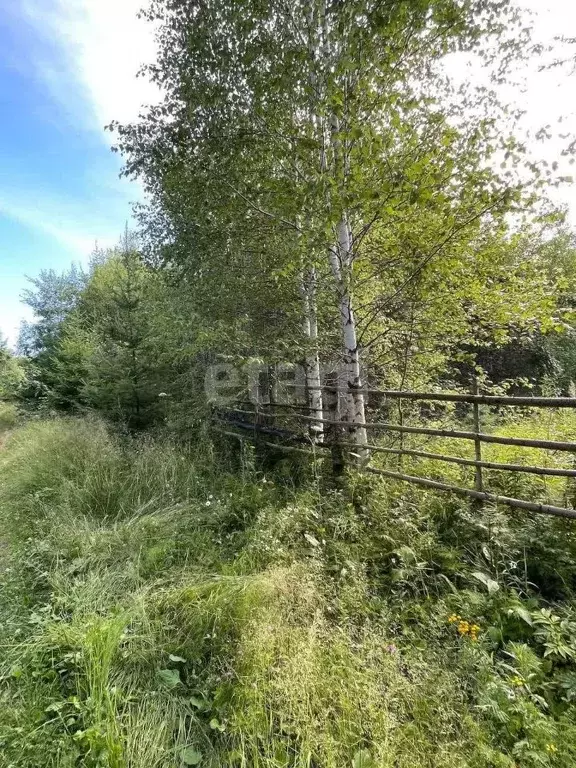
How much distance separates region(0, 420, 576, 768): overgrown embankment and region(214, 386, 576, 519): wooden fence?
0.20 meters

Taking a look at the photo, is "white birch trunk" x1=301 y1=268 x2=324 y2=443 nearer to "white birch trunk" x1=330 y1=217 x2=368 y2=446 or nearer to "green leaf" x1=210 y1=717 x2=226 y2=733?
"white birch trunk" x1=330 y1=217 x2=368 y2=446

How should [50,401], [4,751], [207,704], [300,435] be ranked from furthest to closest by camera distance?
[50,401]
[300,435]
[207,704]
[4,751]

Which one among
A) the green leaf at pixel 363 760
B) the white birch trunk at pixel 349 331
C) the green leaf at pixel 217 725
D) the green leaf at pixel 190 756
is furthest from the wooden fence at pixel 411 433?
the green leaf at pixel 190 756

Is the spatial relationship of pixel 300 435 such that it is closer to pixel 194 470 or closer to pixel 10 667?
pixel 194 470

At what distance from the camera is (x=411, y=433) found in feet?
16.1

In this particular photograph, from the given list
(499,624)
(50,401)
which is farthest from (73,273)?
(499,624)

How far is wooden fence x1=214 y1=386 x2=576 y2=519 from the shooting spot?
315 cm

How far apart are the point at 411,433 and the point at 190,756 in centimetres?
394

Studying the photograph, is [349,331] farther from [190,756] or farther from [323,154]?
[190,756]

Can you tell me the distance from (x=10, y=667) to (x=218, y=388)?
6275mm

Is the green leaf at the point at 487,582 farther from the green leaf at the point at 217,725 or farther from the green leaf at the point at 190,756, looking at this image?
the green leaf at the point at 190,756

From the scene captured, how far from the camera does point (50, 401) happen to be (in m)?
12.8

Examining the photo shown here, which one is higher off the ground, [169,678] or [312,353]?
[312,353]

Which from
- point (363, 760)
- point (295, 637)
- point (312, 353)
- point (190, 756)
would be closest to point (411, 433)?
point (312, 353)
